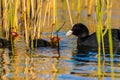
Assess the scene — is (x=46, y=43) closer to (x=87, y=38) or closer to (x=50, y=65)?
(x=87, y=38)

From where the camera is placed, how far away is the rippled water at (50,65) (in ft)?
27.4

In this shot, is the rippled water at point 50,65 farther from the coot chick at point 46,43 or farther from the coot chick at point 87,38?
the coot chick at point 87,38

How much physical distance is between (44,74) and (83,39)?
5.61 m

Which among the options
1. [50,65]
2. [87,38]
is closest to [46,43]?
[87,38]

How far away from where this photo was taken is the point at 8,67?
9.14 m

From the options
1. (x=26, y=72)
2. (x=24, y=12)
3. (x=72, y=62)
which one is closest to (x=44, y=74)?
(x=26, y=72)

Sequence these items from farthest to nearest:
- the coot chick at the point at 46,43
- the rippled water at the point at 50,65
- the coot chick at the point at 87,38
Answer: the coot chick at the point at 87,38
the coot chick at the point at 46,43
the rippled water at the point at 50,65

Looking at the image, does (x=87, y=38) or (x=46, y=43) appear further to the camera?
(x=87, y=38)

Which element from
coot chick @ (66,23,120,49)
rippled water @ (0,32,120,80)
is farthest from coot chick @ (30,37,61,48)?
coot chick @ (66,23,120,49)

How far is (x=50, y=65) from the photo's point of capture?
9484 millimetres

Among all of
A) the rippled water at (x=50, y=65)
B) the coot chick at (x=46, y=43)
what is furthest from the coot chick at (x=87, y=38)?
the rippled water at (x=50, y=65)

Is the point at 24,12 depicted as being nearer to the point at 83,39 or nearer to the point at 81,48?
the point at 81,48

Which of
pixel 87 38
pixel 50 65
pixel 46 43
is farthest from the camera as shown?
pixel 87 38

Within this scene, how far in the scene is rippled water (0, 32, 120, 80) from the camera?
834 centimetres
